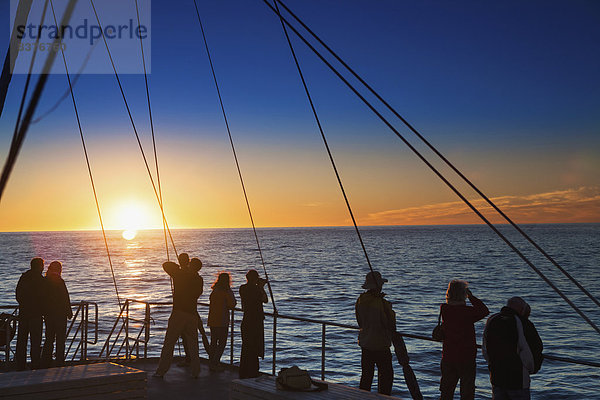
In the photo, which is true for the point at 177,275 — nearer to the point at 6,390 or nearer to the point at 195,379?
the point at 195,379

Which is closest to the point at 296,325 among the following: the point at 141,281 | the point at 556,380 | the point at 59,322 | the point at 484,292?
the point at 556,380

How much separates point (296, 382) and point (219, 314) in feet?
13.0

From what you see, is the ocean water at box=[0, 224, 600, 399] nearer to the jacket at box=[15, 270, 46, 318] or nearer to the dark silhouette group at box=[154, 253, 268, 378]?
the dark silhouette group at box=[154, 253, 268, 378]

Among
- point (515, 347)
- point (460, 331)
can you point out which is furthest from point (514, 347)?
point (460, 331)

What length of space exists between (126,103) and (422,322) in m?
26.0

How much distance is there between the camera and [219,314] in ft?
31.1

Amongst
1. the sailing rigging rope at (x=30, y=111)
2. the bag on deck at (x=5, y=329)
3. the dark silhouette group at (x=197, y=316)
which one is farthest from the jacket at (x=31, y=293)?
the sailing rigging rope at (x=30, y=111)

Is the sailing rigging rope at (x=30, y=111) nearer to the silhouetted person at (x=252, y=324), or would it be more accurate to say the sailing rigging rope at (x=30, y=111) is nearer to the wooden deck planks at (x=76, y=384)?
the wooden deck planks at (x=76, y=384)

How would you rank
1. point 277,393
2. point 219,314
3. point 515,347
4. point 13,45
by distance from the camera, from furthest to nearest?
point 219,314 → point 277,393 → point 515,347 → point 13,45

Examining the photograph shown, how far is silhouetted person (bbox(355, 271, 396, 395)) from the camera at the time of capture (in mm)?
7145

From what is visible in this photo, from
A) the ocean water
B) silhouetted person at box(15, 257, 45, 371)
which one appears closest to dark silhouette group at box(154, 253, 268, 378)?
silhouetted person at box(15, 257, 45, 371)

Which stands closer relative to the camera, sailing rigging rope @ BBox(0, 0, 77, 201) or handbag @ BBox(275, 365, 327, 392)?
A: sailing rigging rope @ BBox(0, 0, 77, 201)

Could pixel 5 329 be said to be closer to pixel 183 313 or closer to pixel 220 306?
pixel 183 313

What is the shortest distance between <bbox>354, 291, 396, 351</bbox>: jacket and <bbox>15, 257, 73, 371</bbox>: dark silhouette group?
5.05 m
